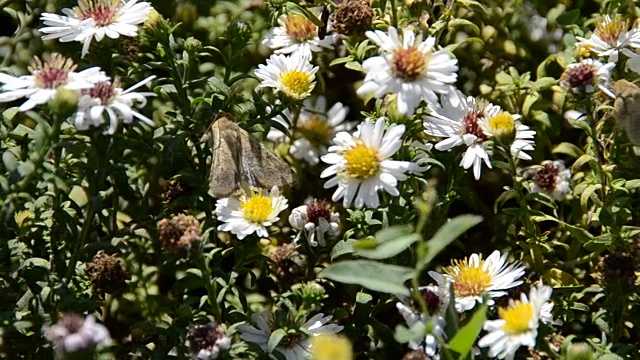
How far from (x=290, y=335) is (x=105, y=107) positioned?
520 millimetres

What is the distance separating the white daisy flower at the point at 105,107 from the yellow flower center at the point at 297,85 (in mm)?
410

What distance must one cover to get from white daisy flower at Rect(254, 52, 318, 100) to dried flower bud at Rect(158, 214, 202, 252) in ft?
1.55

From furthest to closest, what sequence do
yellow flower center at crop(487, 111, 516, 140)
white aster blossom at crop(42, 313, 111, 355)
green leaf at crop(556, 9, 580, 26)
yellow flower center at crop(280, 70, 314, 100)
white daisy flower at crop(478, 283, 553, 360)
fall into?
green leaf at crop(556, 9, 580, 26) < yellow flower center at crop(280, 70, 314, 100) < yellow flower center at crop(487, 111, 516, 140) < white daisy flower at crop(478, 283, 553, 360) < white aster blossom at crop(42, 313, 111, 355)

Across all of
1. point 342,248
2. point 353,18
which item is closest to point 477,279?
point 342,248

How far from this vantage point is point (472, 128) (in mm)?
1912

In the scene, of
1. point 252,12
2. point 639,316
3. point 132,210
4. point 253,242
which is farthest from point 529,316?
point 252,12

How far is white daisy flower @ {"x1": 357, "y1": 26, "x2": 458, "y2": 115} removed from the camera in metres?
1.69

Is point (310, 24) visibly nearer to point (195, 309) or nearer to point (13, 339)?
point (195, 309)

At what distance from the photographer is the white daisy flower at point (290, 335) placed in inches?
69.6

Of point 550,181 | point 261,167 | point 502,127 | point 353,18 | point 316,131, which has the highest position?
point 353,18

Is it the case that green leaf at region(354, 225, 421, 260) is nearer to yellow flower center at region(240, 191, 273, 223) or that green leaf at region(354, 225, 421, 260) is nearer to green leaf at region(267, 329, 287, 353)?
green leaf at region(267, 329, 287, 353)

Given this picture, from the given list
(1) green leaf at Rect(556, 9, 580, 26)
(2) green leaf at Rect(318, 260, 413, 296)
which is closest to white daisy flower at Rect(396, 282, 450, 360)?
(2) green leaf at Rect(318, 260, 413, 296)

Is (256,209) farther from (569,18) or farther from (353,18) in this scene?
(569,18)

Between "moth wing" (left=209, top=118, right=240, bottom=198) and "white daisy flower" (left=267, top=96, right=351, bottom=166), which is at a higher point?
"moth wing" (left=209, top=118, right=240, bottom=198)
